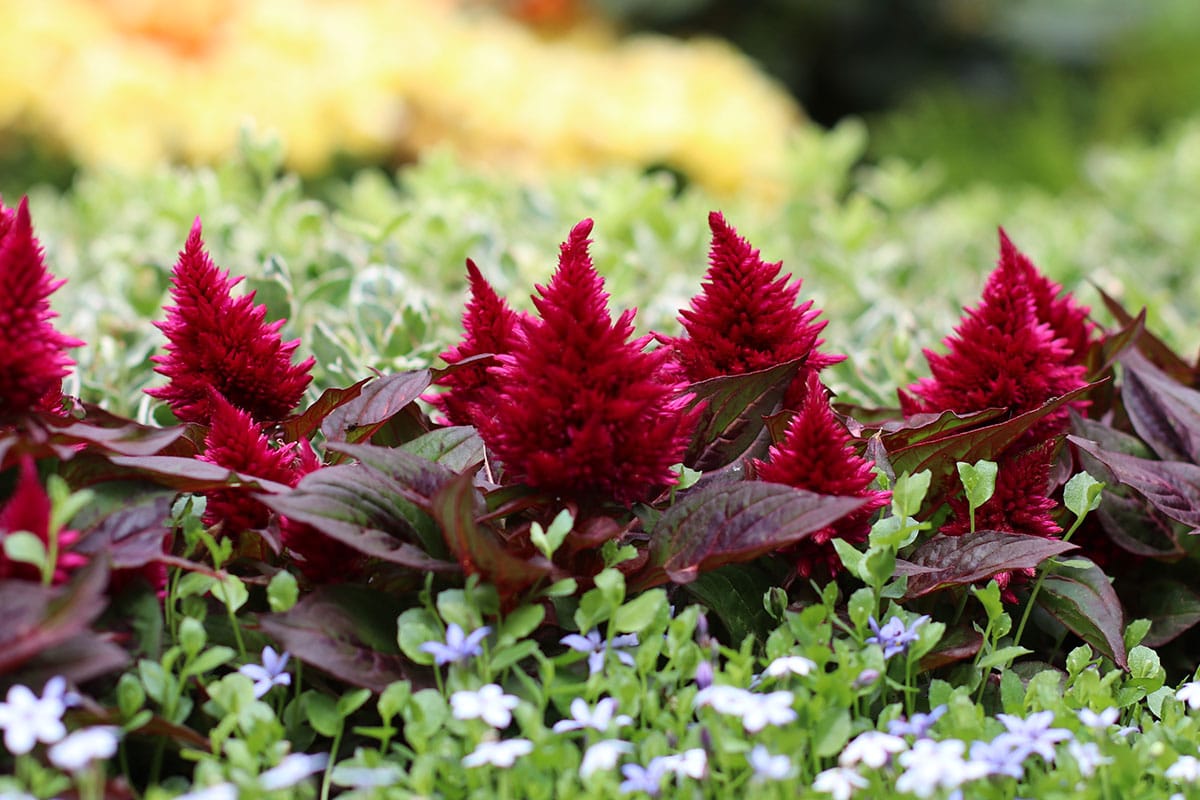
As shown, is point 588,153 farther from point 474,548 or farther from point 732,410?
point 474,548

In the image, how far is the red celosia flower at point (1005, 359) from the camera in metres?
1.86

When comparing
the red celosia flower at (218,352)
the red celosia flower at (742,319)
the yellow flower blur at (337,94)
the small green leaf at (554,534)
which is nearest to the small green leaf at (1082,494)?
the red celosia flower at (742,319)

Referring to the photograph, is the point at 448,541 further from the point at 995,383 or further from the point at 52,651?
the point at 995,383

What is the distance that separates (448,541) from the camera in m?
1.50

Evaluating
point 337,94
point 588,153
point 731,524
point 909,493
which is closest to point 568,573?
point 731,524

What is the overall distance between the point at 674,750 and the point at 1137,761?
499mm

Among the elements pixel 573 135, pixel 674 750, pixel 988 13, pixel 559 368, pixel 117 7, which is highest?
pixel 988 13

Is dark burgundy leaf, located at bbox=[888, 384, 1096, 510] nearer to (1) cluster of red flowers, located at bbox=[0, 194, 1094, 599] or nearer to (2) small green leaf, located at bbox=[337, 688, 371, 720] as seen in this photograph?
(1) cluster of red flowers, located at bbox=[0, 194, 1094, 599]

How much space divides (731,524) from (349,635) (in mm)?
459

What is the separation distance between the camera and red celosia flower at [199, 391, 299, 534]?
1.58 m

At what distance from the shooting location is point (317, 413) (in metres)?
1.79

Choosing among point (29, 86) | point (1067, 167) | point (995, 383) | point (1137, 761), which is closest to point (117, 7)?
point (29, 86)

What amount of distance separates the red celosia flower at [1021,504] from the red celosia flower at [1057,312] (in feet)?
0.99

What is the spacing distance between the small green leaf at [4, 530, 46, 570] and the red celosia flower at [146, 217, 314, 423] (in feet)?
1.25
